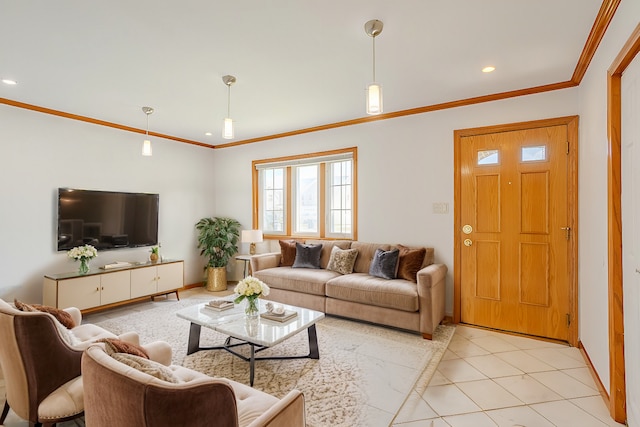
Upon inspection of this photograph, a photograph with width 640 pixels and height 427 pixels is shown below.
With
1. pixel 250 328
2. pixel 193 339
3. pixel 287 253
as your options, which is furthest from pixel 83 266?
pixel 250 328

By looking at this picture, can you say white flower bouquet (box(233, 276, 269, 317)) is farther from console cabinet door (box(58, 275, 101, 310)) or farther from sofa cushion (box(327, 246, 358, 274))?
console cabinet door (box(58, 275, 101, 310))

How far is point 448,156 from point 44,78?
4291 millimetres

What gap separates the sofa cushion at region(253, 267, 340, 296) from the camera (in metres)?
3.88

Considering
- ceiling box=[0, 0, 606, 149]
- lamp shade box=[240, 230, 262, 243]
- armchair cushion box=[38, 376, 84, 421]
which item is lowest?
armchair cushion box=[38, 376, 84, 421]

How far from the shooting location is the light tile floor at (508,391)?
201 cm

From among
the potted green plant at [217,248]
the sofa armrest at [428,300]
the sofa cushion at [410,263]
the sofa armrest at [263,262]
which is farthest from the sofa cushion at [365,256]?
the potted green plant at [217,248]

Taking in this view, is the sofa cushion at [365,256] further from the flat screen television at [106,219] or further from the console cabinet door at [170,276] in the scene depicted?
the flat screen television at [106,219]

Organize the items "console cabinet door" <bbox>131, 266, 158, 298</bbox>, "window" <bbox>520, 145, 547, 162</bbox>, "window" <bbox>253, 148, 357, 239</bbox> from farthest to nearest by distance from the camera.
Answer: "window" <bbox>253, 148, 357, 239</bbox>
"console cabinet door" <bbox>131, 266, 158, 298</bbox>
"window" <bbox>520, 145, 547, 162</bbox>

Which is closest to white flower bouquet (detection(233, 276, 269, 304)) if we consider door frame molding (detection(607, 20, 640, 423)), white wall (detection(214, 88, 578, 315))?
white wall (detection(214, 88, 578, 315))

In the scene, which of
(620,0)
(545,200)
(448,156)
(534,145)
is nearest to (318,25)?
(620,0)

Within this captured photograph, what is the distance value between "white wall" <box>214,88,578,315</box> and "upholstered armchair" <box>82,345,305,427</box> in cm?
323

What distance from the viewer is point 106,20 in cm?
213

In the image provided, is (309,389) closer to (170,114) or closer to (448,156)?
(448,156)

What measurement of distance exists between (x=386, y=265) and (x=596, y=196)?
2026 mm
